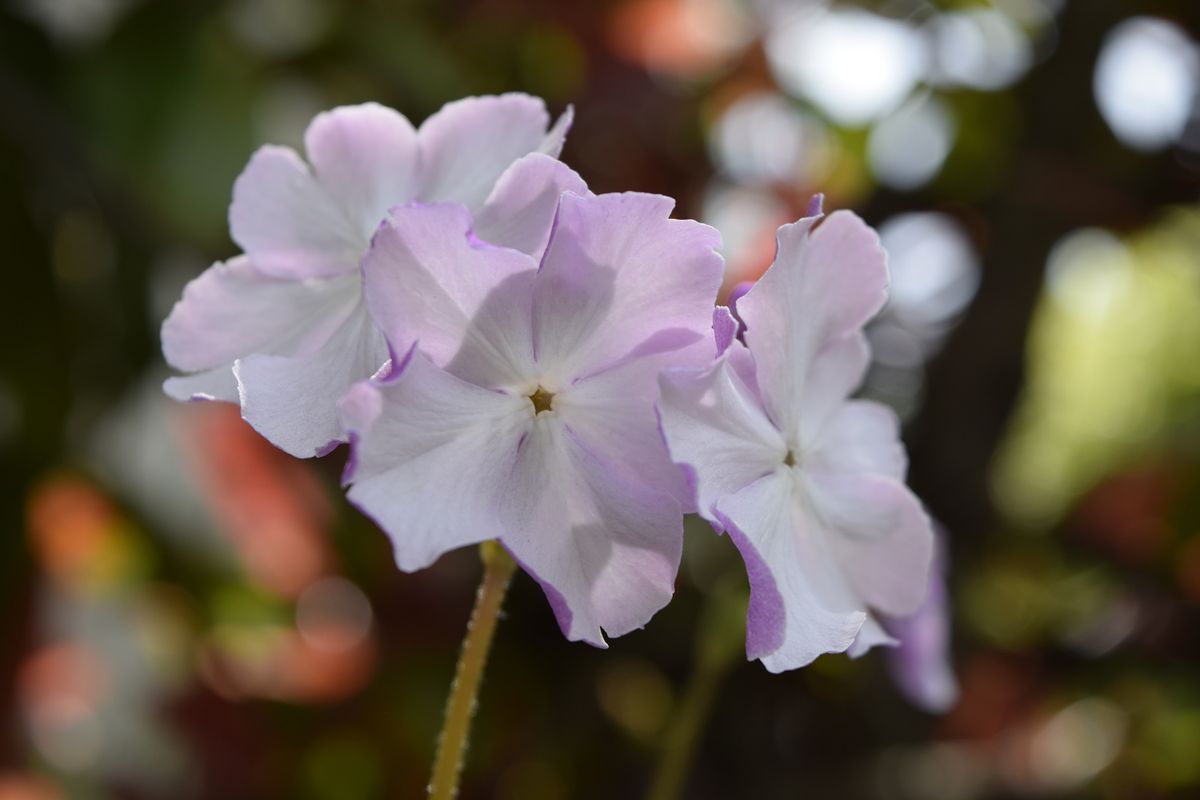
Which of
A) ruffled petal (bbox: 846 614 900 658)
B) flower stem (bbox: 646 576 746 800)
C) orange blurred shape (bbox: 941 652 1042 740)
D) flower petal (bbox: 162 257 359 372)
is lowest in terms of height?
orange blurred shape (bbox: 941 652 1042 740)

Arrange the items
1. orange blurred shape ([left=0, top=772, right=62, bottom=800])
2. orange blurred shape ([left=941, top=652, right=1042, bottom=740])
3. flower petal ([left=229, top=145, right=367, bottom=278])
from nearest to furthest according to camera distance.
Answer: flower petal ([left=229, top=145, right=367, bottom=278]) < orange blurred shape ([left=0, top=772, right=62, bottom=800]) < orange blurred shape ([left=941, top=652, right=1042, bottom=740])

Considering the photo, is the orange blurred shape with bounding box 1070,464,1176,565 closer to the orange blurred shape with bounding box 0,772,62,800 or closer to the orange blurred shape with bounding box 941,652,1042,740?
the orange blurred shape with bounding box 941,652,1042,740

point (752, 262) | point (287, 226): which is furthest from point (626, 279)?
point (752, 262)

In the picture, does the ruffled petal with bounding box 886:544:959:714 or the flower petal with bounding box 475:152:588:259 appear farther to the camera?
the ruffled petal with bounding box 886:544:959:714

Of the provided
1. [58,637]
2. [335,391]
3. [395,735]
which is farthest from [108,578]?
[335,391]

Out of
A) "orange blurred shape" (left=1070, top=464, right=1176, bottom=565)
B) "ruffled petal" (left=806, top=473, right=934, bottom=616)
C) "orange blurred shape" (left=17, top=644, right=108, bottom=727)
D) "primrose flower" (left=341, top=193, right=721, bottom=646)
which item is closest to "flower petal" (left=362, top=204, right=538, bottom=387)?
"primrose flower" (left=341, top=193, right=721, bottom=646)

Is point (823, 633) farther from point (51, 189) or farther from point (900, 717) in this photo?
point (51, 189)

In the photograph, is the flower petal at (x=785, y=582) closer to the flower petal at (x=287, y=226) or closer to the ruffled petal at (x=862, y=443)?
the ruffled petal at (x=862, y=443)
